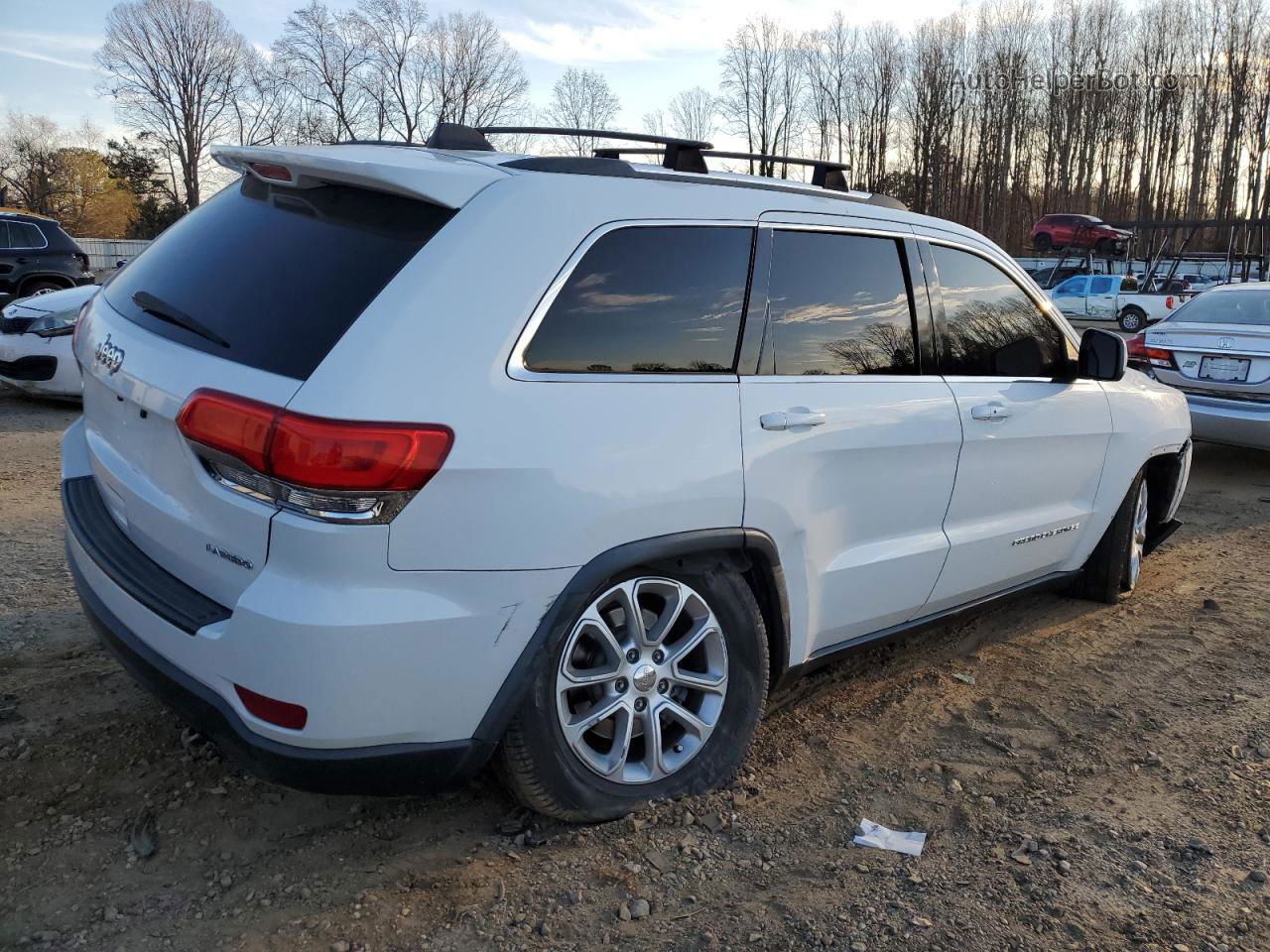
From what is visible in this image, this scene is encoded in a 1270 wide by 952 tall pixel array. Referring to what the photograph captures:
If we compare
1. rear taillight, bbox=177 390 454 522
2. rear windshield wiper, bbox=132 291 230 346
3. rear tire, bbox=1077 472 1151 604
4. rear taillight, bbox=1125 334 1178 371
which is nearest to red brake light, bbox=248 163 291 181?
rear windshield wiper, bbox=132 291 230 346

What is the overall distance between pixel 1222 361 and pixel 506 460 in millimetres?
7224

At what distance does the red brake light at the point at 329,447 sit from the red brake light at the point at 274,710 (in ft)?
1.59

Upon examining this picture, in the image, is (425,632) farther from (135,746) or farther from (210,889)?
(135,746)

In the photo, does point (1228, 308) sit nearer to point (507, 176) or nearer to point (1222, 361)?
point (1222, 361)

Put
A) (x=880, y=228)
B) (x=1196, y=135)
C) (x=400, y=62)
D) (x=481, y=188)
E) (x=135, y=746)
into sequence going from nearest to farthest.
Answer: (x=481, y=188), (x=135, y=746), (x=880, y=228), (x=1196, y=135), (x=400, y=62)

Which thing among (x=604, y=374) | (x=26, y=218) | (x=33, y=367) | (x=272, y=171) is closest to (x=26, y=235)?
(x=26, y=218)

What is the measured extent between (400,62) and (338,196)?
198 feet

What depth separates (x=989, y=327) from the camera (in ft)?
12.3

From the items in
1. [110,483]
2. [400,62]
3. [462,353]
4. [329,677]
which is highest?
[400,62]

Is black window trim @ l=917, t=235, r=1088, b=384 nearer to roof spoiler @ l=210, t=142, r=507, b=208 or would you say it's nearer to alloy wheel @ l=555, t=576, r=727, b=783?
alloy wheel @ l=555, t=576, r=727, b=783

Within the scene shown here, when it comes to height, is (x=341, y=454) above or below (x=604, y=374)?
below

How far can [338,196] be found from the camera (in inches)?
98.2

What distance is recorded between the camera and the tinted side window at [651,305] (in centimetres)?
246

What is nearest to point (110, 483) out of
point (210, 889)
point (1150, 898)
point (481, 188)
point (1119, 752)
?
point (210, 889)
